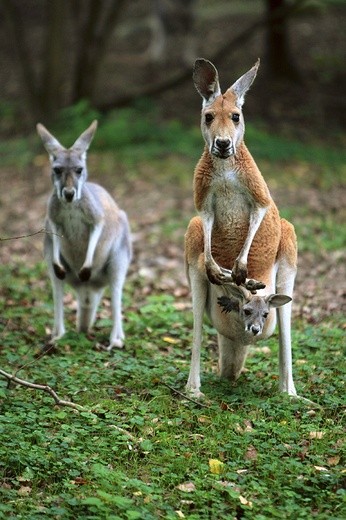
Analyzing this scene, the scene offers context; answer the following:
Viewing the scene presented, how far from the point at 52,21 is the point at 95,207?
7950mm

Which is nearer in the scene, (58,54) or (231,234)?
(231,234)

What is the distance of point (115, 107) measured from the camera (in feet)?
47.5

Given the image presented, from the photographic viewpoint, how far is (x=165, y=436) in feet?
15.6

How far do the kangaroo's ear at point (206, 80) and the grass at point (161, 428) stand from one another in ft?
5.72

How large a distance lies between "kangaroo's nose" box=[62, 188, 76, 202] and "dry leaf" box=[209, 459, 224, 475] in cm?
258

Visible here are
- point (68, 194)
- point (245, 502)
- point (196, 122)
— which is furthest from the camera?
point (196, 122)

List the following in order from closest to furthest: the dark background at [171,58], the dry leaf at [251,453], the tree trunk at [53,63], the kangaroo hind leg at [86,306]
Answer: the dry leaf at [251,453]
the kangaroo hind leg at [86,306]
the tree trunk at [53,63]
the dark background at [171,58]

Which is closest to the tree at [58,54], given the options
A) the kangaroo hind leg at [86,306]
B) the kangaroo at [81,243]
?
the kangaroo at [81,243]

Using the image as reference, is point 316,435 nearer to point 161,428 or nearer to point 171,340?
point 161,428

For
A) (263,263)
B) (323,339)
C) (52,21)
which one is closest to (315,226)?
(323,339)

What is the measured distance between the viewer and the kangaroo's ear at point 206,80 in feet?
16.6

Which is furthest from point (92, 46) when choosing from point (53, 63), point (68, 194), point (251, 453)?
point (251, 453)

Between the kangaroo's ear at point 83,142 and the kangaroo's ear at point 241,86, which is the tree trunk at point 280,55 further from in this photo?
the kangaroo's ear at point 241,86

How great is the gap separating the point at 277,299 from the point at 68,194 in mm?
1933
